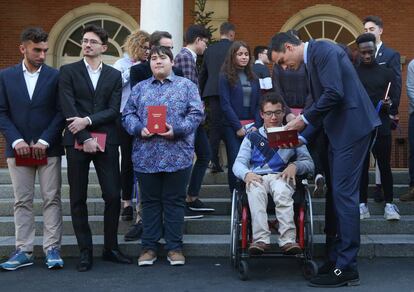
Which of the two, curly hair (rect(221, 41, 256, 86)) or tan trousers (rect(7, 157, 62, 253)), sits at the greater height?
curly hair (rect(221, 41, 256, 86))

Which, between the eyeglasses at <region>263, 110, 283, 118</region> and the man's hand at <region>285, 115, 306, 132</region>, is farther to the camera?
the eyeglasses at <region>263, 110, 283, 118</region>

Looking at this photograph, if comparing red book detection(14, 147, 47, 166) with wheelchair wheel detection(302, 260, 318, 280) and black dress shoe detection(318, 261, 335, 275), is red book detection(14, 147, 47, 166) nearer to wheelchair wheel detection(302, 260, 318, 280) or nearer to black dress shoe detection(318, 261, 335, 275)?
wheelchair wheel detection(302, 260, 318, 280)

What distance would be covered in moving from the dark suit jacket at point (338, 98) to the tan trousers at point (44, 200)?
2.48 metres

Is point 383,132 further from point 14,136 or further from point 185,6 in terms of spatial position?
point 185,6

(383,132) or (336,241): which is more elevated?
(383,132)

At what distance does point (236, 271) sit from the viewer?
5906 mm

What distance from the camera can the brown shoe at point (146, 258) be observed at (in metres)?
6.06

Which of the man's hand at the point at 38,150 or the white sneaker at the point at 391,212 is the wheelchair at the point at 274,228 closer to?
the white sneaker at the point at 391,212

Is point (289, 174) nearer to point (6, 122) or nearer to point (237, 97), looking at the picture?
point (237, 97)

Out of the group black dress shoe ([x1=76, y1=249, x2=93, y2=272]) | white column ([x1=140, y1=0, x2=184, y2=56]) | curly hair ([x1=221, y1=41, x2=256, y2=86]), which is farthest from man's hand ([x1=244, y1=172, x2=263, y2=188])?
white column ([x1=140, y1=0, x2=184, y2=56])

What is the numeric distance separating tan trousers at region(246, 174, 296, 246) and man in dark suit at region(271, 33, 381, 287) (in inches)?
15.7

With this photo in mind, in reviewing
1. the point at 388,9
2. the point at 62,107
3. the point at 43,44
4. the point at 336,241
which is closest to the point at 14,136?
the point at 62,107

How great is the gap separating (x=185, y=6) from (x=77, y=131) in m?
9.33

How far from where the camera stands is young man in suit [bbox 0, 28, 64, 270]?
19.9ft
